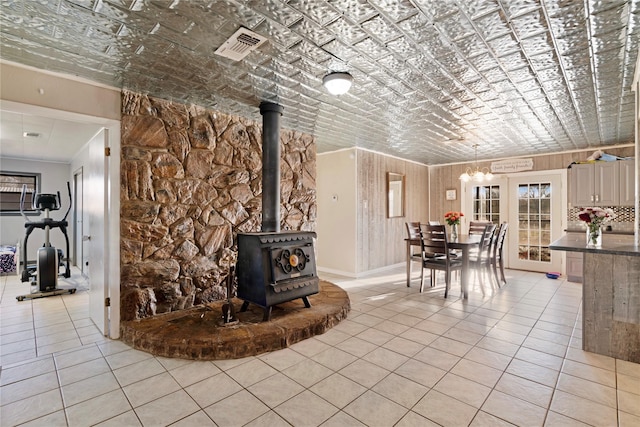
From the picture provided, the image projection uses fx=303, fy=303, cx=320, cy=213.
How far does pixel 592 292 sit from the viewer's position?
104 inches

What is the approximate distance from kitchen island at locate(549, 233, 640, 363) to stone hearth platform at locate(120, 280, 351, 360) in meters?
2.23

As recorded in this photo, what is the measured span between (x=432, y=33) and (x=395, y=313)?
2825 mm

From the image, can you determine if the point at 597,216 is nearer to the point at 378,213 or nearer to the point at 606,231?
the point at 606,231

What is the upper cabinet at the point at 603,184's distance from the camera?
16.3ft

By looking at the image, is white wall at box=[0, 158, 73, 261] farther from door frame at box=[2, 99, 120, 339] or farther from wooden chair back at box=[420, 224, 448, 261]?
wooden chair back at box=[420, 224, 448, 261]

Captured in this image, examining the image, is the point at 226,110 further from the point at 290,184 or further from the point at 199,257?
the point at 199,257

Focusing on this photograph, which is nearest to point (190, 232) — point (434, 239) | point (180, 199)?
point (180, 199)

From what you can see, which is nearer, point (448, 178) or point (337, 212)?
point (337, 212)

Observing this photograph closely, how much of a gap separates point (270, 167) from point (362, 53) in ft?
4.94

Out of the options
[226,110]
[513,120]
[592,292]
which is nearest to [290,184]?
[226,110]

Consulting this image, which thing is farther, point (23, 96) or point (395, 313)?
point (395, 313)

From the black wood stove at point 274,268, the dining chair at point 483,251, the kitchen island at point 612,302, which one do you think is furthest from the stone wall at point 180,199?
the kitchen island at point 612,302

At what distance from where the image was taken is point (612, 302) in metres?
2.56

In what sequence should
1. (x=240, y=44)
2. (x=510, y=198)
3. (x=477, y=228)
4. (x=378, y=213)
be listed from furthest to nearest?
(x=510, y=198) < (x=378, y=213) < (x=477, y=228) < (x=240, y=44)
